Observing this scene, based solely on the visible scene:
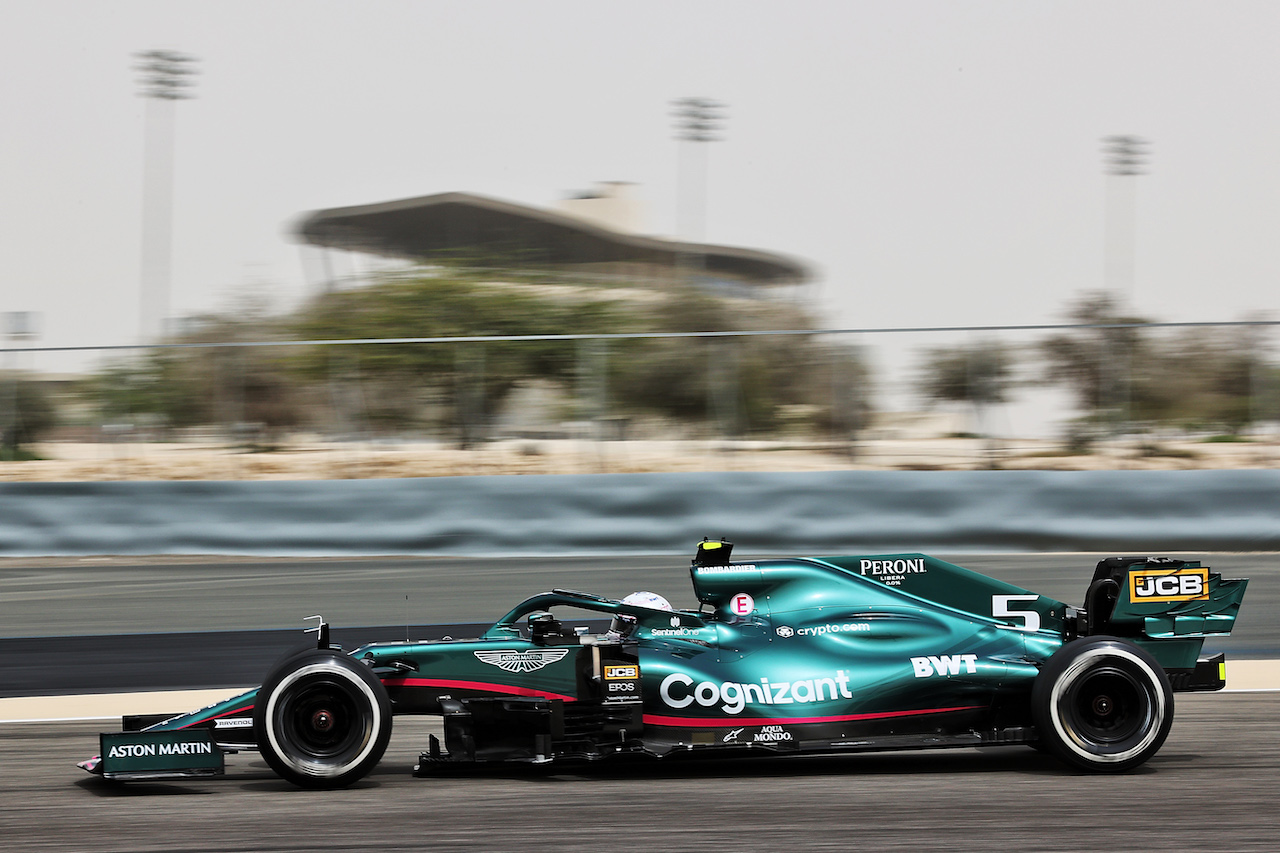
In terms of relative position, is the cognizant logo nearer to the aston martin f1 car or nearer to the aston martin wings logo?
the aston martin f1 car

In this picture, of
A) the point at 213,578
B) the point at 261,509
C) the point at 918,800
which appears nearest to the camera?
the point at 918,800

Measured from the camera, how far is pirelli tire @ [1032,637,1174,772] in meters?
4.90

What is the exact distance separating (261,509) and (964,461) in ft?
19.4

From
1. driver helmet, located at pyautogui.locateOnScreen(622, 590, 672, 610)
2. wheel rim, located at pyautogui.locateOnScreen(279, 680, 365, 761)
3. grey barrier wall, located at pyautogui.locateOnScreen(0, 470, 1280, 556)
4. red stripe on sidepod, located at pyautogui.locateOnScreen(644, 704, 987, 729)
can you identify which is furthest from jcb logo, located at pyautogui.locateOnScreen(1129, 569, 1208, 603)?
grey barrier wall, located at pyautogui.locateOnScreen(0, 470, 1280, 556)

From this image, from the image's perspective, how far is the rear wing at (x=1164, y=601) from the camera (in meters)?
5.21

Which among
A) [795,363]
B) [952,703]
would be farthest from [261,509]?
[952,703]

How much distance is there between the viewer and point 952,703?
16.3ft

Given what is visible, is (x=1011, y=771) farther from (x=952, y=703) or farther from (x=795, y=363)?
(x=795, y=363)

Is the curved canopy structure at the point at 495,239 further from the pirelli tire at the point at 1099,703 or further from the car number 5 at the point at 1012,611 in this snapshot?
the pirelli tire at the point at 1099,703

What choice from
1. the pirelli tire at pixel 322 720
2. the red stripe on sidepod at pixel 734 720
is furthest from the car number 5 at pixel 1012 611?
the pirelli tire at pixel 322 720

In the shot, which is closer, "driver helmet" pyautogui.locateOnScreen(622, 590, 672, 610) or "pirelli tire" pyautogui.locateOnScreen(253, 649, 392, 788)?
"pirelli tire" pyautogui.locateOnScreen(253, 649, 392, 788)

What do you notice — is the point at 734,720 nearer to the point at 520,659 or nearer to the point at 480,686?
the point at 520,659

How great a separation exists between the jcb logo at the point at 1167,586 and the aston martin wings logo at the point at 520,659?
2.48 m

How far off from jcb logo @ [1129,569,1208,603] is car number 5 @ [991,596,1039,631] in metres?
0.43
